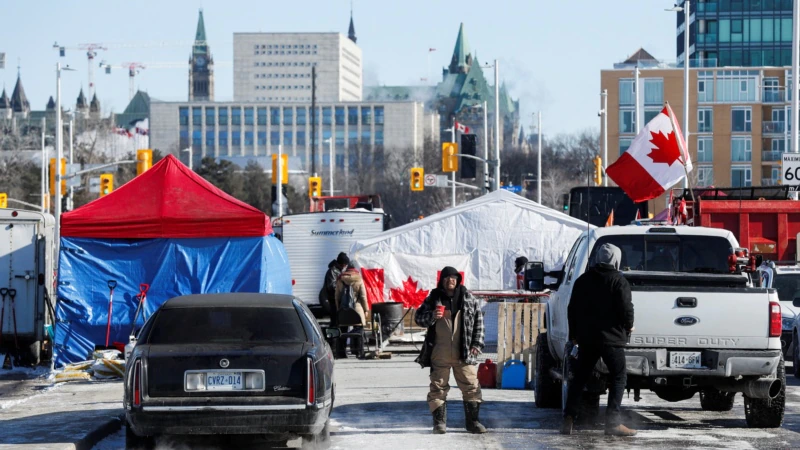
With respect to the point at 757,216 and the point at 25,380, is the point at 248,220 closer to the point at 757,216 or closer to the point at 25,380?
the point at 25,380

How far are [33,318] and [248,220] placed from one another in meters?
4.08

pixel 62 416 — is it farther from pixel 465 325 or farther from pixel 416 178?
pixel 416 178

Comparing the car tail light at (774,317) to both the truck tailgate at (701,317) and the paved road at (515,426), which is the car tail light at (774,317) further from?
the paved road at (515,426)

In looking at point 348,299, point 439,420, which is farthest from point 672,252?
point 348,299

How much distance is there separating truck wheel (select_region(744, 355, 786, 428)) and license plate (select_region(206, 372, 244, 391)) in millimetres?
5052

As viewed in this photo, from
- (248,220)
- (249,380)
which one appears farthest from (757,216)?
(249,380)

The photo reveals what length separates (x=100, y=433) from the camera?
12.6 metres

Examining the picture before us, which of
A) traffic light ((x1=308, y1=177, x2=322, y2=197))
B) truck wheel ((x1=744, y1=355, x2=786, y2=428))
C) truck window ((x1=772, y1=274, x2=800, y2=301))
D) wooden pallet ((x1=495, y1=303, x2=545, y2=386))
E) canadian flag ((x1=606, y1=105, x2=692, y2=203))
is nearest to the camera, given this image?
truck wheel ((x1=744, y1=355, x2=786, y2=428))

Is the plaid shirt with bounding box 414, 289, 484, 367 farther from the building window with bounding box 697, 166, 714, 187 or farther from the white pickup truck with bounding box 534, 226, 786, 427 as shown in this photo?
the building window with bounding box 697, 166, 714, 187

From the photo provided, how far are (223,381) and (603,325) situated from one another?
343 cm

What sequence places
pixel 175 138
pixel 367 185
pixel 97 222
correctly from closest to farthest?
pixel 97 222 → pixel 367 185 → pixel 175 138

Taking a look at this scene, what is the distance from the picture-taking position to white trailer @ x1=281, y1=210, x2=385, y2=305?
35875mm

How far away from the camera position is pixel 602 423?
1327 centimetres

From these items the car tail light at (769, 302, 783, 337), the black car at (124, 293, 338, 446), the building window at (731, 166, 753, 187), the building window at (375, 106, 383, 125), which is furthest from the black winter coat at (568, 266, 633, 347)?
the building window at (375, 106, 383, 125)
